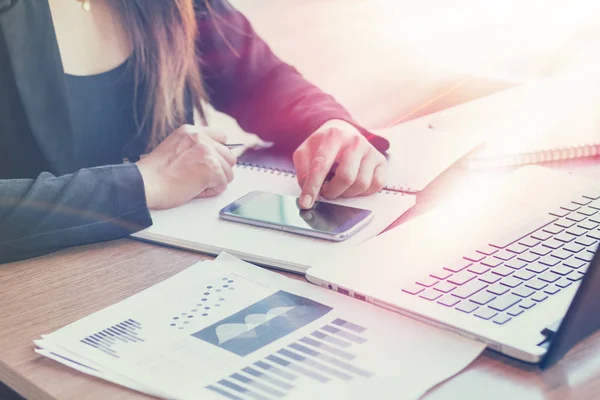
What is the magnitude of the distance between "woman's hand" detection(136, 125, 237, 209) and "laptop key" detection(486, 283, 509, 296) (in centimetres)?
43

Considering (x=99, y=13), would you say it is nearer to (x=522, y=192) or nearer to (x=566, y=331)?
(x=522, y=192)

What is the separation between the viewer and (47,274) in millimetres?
662

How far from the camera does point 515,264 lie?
58 cm

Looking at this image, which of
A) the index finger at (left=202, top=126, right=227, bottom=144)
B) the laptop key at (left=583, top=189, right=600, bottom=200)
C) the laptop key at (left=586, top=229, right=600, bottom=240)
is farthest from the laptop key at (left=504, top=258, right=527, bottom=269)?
the index finger at (left=202, top=126, right=227, bottom=144)

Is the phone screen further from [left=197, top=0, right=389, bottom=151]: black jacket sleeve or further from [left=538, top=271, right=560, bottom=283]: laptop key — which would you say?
[left=197, top=0, right=389, bottom=151]: black jacket sleeve

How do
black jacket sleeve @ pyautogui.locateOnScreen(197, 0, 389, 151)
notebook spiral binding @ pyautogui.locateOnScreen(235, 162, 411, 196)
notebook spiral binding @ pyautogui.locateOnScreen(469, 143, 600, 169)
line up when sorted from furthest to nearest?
black jacket sleeve @ pyautogui.locateOnScreen(197, 0, 389, 151) < notebook spiral binding @ pyautogui.locateOnScreen(469, 143, 600, 169) < notebook spiral binding @ pyautogui.locateOnScreen(235, 162, 411, 196)

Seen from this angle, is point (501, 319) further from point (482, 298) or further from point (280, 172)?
point (280, 172)

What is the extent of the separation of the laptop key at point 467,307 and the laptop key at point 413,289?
4cm

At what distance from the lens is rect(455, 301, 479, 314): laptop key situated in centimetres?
51

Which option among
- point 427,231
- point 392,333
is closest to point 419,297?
point 392,333

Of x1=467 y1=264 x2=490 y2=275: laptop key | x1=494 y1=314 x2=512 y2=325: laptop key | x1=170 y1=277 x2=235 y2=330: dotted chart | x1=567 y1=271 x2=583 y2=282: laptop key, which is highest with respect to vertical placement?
x1=170 y1=277 x2=235 y2=330: dotted chart

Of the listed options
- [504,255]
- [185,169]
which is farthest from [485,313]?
[185,169]

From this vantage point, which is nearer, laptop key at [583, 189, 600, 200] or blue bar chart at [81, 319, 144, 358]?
blue bar chart at [81, 319, 144, 358]

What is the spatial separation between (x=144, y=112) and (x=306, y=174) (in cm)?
53
